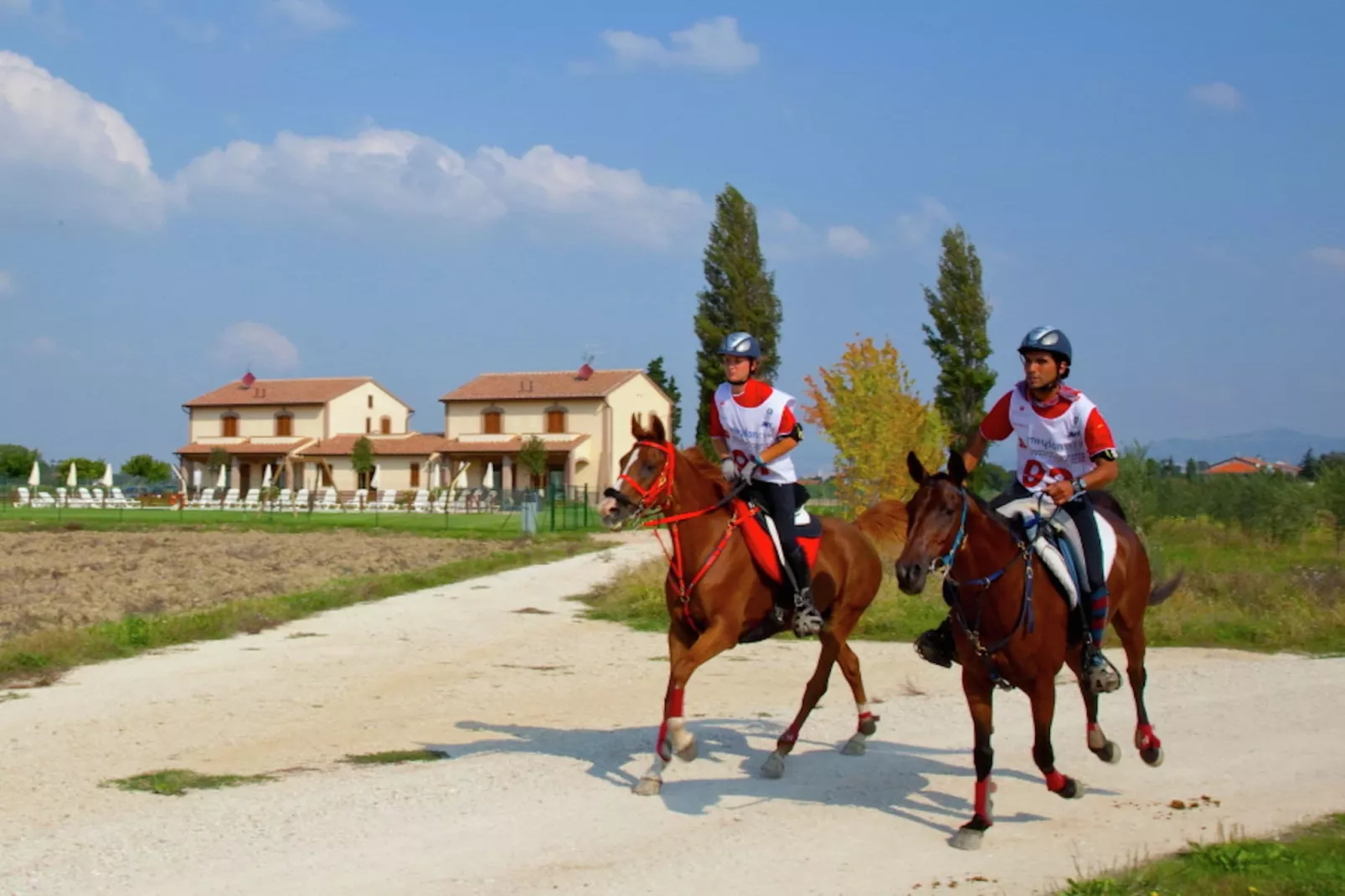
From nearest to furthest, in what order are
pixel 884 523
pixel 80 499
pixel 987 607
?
pixel 987 607
pixel 884 523
pixel 80 499

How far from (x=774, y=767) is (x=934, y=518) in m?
2.70

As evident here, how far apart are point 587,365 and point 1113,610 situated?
2947 inches

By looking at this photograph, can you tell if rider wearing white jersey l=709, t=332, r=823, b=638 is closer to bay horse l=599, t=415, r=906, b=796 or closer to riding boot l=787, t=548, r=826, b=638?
riding boot l=787, t=548, r=826, b=638

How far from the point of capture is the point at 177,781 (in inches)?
353

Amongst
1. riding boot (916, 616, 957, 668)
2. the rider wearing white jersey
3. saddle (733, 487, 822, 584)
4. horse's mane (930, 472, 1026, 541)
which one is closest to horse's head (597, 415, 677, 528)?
the rider wearing white jersey

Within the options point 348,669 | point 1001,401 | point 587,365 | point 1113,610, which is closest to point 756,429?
point 1001,401

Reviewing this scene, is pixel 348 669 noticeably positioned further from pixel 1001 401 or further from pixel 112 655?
pixel 1001 401

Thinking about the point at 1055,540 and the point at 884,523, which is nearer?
the point at 1055,540

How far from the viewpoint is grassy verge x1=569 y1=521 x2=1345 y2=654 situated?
17312mm

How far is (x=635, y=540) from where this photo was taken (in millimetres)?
42938

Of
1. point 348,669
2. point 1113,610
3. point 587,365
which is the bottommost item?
point 348,669

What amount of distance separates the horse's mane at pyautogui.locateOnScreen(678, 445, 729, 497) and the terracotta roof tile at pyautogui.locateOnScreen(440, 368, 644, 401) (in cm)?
6777

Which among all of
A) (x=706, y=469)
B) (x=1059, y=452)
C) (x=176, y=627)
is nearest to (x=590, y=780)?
(x=706, y=469)

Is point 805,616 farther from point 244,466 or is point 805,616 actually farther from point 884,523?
point 244,466
